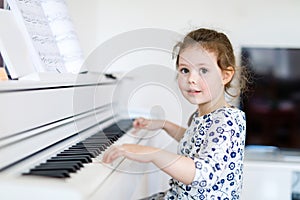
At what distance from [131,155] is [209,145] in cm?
23

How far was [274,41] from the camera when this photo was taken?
2.61 metres

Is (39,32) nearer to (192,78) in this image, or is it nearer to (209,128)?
(192,78)

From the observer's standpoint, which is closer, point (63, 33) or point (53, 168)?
point (53, 168)

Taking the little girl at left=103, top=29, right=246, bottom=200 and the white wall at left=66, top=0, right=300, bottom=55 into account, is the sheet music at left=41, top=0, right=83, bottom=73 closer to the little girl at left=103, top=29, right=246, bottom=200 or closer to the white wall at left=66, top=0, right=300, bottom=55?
the little girl at left=103, top=29, right=246, bottom=200

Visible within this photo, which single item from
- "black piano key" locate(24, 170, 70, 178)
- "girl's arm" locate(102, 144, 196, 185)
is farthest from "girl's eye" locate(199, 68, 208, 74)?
"black piano key" locate(24, 170, 70, 178)

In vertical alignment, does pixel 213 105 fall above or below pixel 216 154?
above

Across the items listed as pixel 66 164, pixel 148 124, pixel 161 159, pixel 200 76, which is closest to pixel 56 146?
pixel 66 164

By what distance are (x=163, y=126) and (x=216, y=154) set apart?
0.55 metres

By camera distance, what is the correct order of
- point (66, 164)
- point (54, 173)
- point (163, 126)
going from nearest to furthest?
point (54, 173) → point (66, 164) → point (163, 126)

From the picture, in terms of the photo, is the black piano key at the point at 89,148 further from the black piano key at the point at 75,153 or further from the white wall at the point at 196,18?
the white wall at the point at 196,18

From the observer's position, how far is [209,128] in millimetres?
1165

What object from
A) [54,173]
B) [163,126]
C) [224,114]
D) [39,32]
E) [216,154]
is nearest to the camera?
[54,173]

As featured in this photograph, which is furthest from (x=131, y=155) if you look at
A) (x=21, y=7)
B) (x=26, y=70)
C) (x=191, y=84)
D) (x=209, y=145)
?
(x=21, y=7)

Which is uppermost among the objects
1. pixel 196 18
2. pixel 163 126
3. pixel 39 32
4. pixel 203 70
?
pixel 196 18
